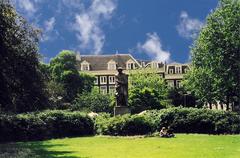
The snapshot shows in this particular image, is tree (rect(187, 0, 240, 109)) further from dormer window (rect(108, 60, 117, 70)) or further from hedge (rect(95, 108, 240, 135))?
dormer window (rect(108, 60, 117, 70))

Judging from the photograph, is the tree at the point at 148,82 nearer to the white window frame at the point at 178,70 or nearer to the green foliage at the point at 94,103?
the green foliage at the point at 94,103

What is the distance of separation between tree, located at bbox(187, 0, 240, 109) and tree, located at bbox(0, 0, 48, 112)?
28.7m

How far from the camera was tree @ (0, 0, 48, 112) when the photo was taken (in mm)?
25844

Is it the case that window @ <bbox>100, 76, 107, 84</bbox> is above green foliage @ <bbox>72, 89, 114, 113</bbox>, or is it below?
above

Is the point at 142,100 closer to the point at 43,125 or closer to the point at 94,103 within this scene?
the point at 94,103

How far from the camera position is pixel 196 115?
39.7 metres

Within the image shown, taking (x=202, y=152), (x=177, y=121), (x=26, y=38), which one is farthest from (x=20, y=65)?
(x=177, y=121)

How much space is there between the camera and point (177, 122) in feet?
131

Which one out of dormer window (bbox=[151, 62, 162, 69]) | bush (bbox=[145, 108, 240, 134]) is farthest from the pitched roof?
bush (bbox=[145, 108, 240, 134])

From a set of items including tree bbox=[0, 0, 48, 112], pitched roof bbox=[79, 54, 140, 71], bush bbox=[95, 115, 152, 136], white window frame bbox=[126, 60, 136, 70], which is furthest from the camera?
pitched roof bbox=[79, 54, 140, 71]

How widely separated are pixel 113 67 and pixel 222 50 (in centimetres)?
7183

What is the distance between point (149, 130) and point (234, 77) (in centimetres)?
1905

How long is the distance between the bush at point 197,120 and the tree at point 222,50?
15193mm

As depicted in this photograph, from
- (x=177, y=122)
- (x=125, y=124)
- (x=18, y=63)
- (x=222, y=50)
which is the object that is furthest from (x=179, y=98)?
(x=18, y=63)
